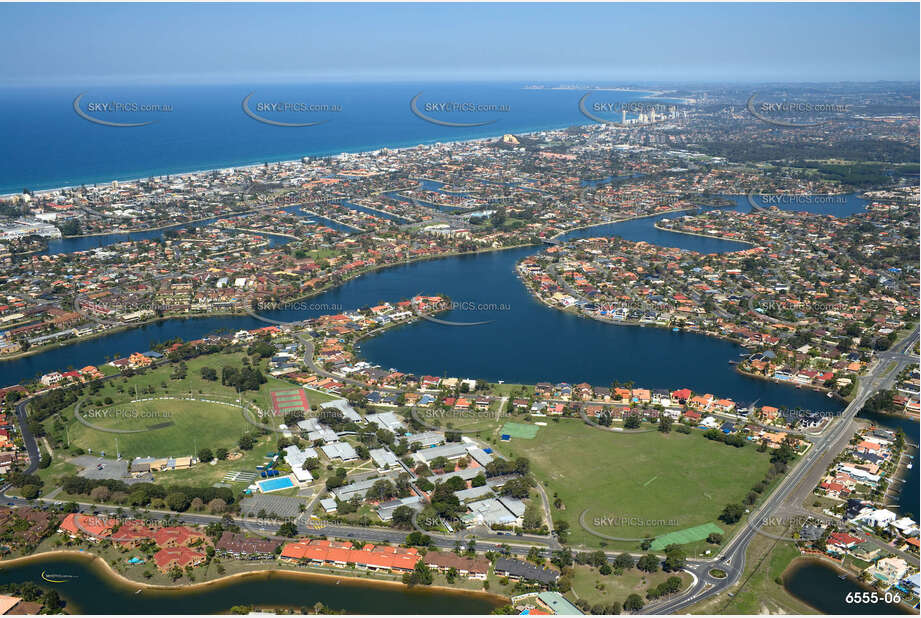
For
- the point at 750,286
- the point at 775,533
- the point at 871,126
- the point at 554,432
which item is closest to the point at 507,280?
the point at 750,286

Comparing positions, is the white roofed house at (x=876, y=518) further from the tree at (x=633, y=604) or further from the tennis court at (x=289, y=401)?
the tennis court at (x=289, y=401)

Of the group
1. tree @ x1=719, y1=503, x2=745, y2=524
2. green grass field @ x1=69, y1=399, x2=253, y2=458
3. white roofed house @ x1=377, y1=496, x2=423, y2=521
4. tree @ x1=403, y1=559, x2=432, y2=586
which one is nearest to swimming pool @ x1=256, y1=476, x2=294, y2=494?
green grass field @ x1=69, y1=399, x2=253, y2=458

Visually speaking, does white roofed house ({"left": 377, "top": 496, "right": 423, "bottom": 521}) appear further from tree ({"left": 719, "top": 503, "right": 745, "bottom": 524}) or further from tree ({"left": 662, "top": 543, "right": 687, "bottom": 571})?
tree ({"left": 719, "top": 503, "right": 745, "bottom": 524})

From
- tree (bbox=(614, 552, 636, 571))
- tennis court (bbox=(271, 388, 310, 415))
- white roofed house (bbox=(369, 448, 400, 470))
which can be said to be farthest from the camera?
tennis court (bbox=(271, 388, 310, 415))

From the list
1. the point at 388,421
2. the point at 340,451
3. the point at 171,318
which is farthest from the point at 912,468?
the point at 171,318

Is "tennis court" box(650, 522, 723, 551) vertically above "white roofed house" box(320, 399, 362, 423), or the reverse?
"white roofed house" box(320, 399, 362, 423)

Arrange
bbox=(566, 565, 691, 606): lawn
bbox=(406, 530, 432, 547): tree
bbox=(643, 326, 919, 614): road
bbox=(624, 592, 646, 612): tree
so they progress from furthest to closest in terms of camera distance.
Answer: bbox=(406, 530, 432, 547): tree
bbox=(643, 326, 919, 614): road
bbox=(566, 565, 691, 606): lawn
bbox=(624, 592, 646, 612): tree

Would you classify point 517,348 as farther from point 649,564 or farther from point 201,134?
point 201,134
